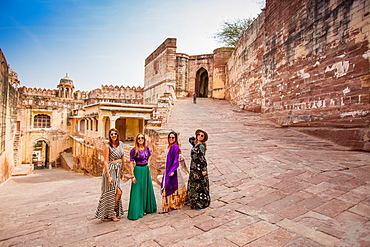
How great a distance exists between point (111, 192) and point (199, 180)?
134cm

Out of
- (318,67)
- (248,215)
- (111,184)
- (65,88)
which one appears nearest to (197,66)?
(65,88)

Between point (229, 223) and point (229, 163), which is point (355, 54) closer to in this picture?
point (229, 163)

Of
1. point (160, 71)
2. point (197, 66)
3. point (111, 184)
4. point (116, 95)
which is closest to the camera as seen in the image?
point (111, 184)

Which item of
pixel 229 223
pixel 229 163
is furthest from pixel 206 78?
pixel 229 223

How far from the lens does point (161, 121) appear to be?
10.1 metres

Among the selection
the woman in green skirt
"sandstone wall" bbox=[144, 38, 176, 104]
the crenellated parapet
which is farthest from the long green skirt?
the crenellated parapet

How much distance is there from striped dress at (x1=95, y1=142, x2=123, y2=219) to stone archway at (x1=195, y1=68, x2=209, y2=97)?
23145 millimetres

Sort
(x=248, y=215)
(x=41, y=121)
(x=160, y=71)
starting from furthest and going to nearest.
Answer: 1. (x=160, y=71)
2. (x=41, y=121)
3. (x=248, y=215)

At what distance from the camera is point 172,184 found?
3.43 m

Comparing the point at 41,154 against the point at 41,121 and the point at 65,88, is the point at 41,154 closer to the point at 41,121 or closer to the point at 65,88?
the point at 41,121

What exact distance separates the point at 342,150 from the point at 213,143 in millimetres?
3833

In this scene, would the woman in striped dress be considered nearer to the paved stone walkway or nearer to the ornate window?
the paved stone walkway

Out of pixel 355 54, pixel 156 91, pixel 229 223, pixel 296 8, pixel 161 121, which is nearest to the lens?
pixel 229 223

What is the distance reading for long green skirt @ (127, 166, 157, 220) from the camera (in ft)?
10.2
